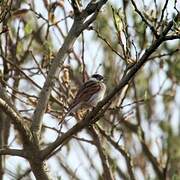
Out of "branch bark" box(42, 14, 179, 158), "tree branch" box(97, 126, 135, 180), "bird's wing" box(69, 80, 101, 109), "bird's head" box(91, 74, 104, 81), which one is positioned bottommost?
"branch bark" box(42, 14, 179, 158)

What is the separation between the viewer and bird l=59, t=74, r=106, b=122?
20.2 feet

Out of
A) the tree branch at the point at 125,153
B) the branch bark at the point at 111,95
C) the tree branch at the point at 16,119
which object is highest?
the tree branch at the point at 125,153

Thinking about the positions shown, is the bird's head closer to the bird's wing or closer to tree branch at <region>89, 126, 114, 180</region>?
the bird's wing

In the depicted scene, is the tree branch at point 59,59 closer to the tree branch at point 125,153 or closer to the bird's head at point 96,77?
the tree branch at point 125,153

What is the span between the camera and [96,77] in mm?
6586

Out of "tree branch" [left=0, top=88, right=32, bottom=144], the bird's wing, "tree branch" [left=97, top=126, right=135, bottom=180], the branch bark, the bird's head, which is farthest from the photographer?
the bird's head

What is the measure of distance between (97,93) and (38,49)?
2.84 feet

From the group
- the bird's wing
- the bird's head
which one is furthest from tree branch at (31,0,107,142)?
the bird's head

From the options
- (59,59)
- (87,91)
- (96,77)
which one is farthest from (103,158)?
(96,77)

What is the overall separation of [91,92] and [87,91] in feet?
0.37

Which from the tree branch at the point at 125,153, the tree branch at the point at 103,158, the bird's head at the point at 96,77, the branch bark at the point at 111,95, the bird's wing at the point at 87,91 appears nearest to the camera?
the branch bark at the point at 111,95

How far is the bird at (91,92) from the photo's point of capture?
20.2 feet

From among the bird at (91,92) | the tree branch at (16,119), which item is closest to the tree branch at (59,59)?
the tree branch at (16,119)

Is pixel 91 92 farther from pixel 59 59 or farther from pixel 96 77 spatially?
pixel 59 59
